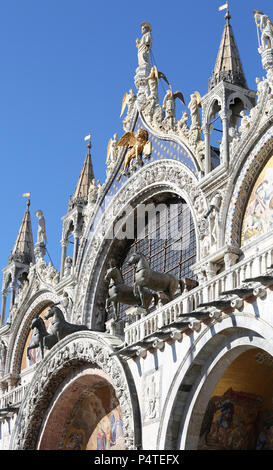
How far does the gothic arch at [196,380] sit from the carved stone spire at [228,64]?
8345mm

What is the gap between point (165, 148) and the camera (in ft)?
81.0

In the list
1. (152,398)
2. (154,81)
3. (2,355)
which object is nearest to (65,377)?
(152,398)

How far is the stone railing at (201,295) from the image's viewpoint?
1579 centimetres

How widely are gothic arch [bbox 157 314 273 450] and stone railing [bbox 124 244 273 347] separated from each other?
2.01ft

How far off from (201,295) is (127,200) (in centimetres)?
938

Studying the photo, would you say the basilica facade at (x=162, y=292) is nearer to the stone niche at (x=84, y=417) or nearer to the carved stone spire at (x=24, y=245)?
the stone niche at (x=84, y=417)

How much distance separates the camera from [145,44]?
91.7 ft

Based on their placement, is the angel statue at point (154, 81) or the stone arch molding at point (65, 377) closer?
the stone arch molding at point (65, 377)

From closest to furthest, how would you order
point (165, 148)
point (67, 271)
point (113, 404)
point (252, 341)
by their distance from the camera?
point (252, 341), point (113, 404), point (165, 148), point (67, 271)

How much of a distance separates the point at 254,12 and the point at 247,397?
10.0m

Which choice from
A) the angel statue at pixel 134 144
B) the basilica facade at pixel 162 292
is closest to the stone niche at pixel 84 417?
the basilica facade at pixel 162 292

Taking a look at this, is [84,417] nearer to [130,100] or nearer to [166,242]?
[166,242]
